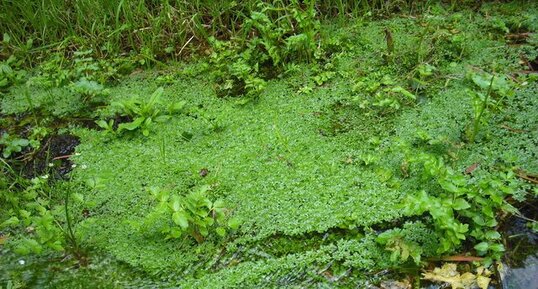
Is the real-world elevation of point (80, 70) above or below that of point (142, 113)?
above

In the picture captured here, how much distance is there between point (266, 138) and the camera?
261 centimetres

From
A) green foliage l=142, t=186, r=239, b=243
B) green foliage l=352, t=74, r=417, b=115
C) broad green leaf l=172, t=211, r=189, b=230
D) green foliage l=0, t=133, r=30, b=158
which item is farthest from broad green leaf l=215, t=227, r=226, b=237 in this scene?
green foliage l=0, t=133, r=30, b=158

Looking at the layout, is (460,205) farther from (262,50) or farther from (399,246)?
(262,50)

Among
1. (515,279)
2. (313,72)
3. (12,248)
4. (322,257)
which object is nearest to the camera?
(515,279)

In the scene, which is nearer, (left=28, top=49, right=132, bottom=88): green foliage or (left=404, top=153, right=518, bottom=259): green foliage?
(left=404, top=153, right=518, bottom=259): green foliage

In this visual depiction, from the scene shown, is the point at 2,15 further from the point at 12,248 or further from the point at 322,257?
the point at 322,257

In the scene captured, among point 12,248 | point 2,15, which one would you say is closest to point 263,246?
point 12,248

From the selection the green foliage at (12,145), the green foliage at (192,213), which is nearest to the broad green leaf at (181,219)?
the green foliage at (192,213)

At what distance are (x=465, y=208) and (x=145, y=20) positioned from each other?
8.34 ft

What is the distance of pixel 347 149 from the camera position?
2459mm

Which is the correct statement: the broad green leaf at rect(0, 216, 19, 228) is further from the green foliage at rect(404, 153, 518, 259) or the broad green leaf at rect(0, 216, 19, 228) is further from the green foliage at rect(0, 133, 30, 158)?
the green foliage at rect(404, 153, 518, 259)

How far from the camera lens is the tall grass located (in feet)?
11.1

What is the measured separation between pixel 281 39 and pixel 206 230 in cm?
155

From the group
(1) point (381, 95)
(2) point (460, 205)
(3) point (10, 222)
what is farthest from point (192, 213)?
(1) point (381, 95)
